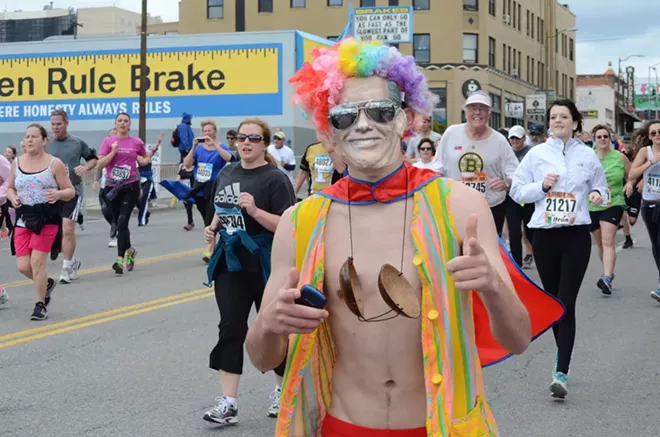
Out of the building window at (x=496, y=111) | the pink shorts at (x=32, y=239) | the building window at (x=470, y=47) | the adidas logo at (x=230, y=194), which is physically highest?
the building window at (x=470, y=47)

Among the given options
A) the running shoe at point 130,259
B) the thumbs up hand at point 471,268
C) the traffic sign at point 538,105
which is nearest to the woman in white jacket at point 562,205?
the thumbs up hand at point 471,268

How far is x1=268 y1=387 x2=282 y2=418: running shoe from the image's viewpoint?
6445 mm

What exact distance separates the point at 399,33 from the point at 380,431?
41667 millimetres

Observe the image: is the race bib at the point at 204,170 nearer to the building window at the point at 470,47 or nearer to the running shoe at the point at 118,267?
the running shoe at the point at 118,267

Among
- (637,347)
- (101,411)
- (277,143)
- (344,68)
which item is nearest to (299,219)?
(344,68)

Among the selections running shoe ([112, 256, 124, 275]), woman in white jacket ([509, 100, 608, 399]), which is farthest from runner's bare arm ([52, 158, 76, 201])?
woman in white jacket ([509, 100, 608, 399])

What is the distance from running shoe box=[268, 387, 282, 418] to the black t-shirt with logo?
0.83m

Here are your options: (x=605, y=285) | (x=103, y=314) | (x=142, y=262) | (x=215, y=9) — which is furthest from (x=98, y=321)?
(x=215, y=9)

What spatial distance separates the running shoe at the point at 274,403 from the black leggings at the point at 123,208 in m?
7.11

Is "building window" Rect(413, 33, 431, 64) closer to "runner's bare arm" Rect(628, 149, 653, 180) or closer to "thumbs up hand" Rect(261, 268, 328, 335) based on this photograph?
"runner's bare arm" Rect(628, 149, 653, 180)

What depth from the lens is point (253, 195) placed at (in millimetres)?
6477

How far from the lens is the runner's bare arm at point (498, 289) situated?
8.96 ft

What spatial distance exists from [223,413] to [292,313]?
3755mm

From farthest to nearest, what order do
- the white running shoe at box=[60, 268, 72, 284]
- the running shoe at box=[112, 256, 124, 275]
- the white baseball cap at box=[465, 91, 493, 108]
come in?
the running shoe at box=[112, 256, 124, 275] < the white running shoe at box=[60, 268, 72, 284] < the white baseball cap at box=[465, 91, 493, 108]
